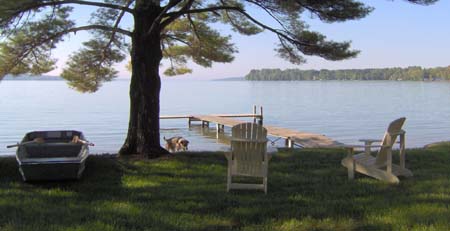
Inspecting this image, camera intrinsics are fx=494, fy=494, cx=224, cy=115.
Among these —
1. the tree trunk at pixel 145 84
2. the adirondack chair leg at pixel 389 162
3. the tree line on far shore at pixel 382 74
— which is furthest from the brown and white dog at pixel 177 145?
the tree line on far shore at pixel 382 74

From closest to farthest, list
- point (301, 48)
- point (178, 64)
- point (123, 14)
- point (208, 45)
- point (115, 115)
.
Result: point (301, 48) → point (123, 14) → point (208, 45) → point (178, 64) → point (115, 115)

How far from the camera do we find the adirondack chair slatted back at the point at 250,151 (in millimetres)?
6045

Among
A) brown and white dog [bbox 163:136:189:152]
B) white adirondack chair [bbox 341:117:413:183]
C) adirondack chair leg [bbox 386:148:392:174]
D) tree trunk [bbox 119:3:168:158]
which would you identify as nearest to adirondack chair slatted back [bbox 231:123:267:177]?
white adirondack chair [bbox 341:117:413:183]

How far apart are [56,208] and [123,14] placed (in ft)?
17.5

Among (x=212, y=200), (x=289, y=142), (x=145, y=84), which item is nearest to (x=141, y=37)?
(x=145, y=84)

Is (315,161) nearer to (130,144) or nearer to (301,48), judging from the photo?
(301,48)

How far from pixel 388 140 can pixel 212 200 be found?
270cm

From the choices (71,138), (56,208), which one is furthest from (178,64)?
(56,208)

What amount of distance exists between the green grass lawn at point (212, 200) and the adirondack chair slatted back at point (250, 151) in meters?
0.29

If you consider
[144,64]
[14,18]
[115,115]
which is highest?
[14,18]

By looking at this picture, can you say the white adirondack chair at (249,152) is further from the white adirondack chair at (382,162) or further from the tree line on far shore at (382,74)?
the tree line on far shore at (382,74)

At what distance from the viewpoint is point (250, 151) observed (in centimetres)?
612

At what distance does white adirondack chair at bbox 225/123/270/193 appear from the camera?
6.02m

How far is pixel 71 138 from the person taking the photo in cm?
783
